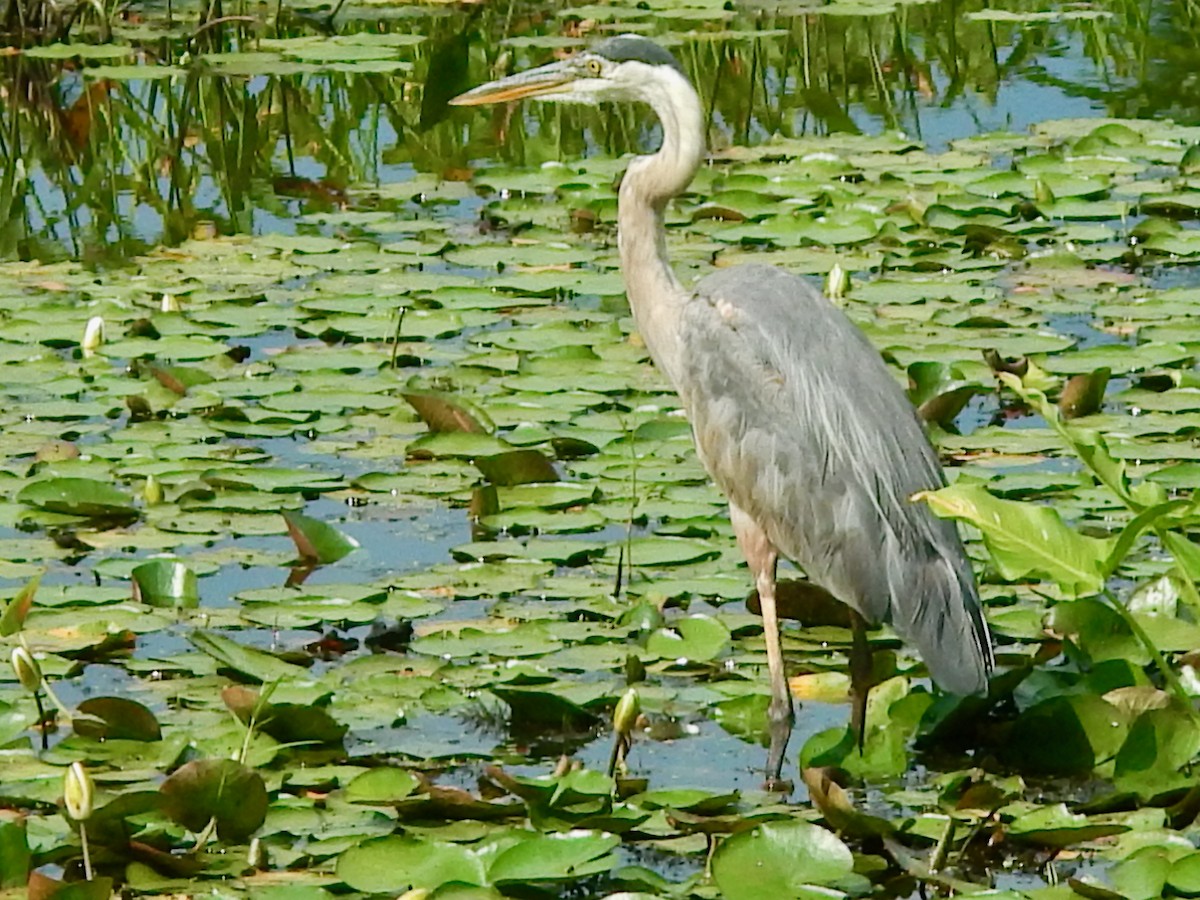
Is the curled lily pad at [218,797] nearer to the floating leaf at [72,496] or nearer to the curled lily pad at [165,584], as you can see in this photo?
the curled lily pad at [165,584]

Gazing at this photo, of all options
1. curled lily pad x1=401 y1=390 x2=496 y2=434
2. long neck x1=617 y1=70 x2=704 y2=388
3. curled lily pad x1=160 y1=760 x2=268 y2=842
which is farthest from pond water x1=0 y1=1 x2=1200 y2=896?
long neck x1=617 y1=70 x2=704 y2=388

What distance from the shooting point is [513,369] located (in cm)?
656

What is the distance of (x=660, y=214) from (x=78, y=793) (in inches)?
93.0

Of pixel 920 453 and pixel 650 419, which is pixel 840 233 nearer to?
pixel 650 419

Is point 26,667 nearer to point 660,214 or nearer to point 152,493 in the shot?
point 152,493

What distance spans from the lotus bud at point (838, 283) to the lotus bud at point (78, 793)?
12.6 feet

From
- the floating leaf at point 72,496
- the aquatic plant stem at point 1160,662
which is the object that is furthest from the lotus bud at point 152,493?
the aquatic plant stem at point 1160,662

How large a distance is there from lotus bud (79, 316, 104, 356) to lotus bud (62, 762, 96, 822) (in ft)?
11.0

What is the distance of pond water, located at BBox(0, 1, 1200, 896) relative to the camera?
14.3 feet

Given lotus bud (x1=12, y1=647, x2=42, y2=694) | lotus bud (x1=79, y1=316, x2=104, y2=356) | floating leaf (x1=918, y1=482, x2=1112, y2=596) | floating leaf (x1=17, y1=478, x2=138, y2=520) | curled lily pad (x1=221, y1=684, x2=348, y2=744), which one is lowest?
curled lily pad (x1=221, y1=684, x2=348, y2=744)

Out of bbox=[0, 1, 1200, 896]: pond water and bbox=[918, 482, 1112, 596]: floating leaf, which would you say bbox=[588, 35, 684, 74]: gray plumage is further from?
bbox=[918, 482, 1112, 596]: floating leaf

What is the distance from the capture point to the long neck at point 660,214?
5.12 meters

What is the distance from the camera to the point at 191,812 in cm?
371

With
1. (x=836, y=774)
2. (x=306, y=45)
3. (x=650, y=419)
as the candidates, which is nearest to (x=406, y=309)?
(x=650, y=419)
